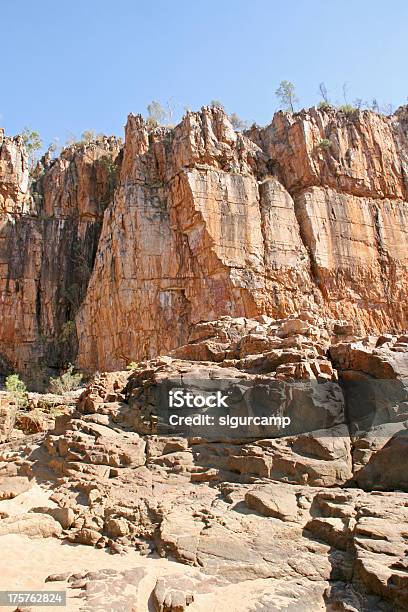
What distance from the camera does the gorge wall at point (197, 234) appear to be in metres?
28.7

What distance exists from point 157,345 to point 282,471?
16.9 m

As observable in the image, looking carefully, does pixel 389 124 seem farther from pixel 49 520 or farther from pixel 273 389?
pixel 49 520

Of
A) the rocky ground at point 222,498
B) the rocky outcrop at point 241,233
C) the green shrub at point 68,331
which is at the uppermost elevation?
the rocky outcrop at point 241,233

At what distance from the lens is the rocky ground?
8.49m

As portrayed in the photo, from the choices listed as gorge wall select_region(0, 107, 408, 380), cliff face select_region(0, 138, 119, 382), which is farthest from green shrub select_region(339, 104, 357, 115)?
cliff face select_region(0, 138, 119, 382)

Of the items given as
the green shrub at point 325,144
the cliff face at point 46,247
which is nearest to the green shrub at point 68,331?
the cliff face at point 46,247

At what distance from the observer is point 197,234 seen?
29.0m

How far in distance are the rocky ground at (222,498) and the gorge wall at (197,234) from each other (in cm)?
1168

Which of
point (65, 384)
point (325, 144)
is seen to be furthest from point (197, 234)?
point (325, 144)

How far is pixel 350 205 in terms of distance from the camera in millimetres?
32656

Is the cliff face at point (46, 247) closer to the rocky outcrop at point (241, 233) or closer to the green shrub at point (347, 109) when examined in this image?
the rocky outcrop at point (241, 233)

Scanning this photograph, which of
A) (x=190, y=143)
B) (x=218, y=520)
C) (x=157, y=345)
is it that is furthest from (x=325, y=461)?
(x=190, y=143)

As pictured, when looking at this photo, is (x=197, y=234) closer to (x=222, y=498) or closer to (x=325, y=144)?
(x=325, y=144)

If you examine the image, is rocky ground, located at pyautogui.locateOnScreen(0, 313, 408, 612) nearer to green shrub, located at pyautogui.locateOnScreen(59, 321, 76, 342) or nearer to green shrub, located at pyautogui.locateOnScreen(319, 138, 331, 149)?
green shrub, located at pyautogui.locateOnScreen(59, 321, 76, 342)
